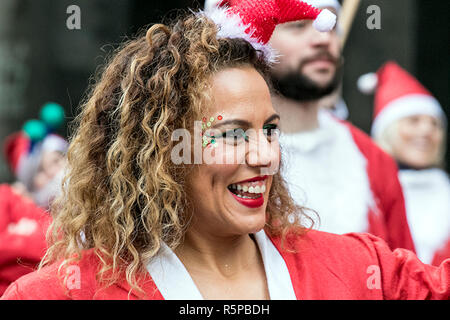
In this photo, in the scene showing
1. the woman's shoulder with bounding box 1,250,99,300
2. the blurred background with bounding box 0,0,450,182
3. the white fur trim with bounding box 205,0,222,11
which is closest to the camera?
the woman's shoulder with bounding box 1,250,99,300

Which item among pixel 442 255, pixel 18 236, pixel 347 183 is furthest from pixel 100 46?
pixel 442 255

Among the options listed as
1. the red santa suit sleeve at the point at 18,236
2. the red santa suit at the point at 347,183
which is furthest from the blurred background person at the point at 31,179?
the red santa suit at the point at 347,183

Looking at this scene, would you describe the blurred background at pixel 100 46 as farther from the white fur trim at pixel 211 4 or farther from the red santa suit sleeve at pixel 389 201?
the white fur trim at pixel 211 4

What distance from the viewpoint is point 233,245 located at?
181 centimetres

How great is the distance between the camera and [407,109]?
379 cm

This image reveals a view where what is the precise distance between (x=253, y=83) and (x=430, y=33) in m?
2.55

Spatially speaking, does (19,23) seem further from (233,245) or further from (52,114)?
(233,245)

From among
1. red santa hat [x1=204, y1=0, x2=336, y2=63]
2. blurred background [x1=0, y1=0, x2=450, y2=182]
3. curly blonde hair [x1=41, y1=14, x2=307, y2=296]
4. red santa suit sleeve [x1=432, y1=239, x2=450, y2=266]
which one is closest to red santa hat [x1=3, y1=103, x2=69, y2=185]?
blurred background [x1=0, y1=0, x2=450, y2=182]

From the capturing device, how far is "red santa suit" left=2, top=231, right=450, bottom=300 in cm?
162

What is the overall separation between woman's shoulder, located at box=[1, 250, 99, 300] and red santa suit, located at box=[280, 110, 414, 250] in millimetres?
1357

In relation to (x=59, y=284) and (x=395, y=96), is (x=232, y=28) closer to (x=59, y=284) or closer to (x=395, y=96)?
(x=59, y=284)

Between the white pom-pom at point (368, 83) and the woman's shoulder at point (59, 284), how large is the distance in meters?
2.55

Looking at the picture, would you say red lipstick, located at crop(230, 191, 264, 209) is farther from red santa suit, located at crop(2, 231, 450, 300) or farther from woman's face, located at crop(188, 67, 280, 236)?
red santa suit, located at crop(2, 231, 450, 300)

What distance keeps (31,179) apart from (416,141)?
2554 mm
